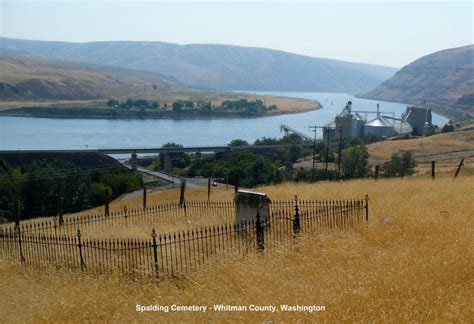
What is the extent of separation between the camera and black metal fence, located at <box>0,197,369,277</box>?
8.69m

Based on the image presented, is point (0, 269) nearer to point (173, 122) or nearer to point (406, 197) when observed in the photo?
point (406, 197)

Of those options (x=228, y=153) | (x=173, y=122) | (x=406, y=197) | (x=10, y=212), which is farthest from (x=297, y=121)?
(x=406, y=197)

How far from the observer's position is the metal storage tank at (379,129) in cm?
9944

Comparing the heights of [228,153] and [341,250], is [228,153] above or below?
below

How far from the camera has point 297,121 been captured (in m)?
147

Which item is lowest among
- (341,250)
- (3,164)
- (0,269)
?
(3,164)

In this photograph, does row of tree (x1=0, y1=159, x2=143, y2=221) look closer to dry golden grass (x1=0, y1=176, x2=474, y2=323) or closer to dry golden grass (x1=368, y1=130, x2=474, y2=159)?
dry golden grass (x1=0, y1=176, x2=474, y2=323)

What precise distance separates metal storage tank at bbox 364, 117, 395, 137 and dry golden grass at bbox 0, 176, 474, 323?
3632 inches

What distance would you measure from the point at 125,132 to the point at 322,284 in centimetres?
10179

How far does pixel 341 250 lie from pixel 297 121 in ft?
459

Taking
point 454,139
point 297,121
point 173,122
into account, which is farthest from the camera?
point 297,121

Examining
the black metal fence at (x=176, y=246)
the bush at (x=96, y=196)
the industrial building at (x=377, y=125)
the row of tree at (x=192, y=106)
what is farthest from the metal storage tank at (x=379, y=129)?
the black metal fence at (x=176, y=246)

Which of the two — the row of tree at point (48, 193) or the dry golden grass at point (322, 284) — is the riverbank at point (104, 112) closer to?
the row of tree at point (48, 193)

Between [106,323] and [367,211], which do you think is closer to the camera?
[106,323]
